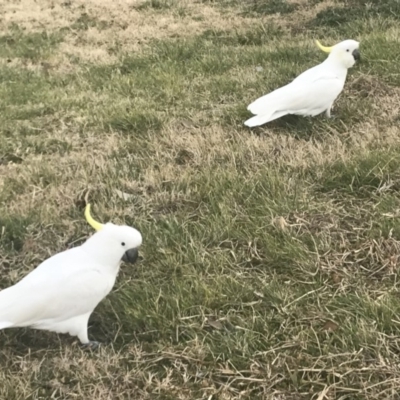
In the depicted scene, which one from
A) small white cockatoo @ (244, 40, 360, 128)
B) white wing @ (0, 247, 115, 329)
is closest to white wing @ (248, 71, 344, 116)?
small white cockatoo @ (244, 40, 360, 128)

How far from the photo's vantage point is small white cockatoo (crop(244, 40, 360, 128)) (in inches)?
161

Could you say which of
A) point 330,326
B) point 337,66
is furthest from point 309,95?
point 330,326

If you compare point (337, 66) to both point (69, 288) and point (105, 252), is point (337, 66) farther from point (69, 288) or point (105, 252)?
point (69, 288)

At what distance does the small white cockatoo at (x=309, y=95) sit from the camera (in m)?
4.08

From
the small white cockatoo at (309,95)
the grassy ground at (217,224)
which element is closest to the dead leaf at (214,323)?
the grassy ground at (217,224)

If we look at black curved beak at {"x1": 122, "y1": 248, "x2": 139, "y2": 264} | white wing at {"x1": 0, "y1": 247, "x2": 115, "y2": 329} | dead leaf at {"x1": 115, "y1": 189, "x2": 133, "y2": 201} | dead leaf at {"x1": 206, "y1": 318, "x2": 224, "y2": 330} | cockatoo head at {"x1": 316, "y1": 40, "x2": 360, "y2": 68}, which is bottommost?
dead leaf at {"x1": 115, "y1": 189, "x2": 133, "y2": 201}

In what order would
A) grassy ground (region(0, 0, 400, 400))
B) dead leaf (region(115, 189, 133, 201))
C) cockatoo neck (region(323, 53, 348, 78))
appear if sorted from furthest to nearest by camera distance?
cockatoo neck (region(323, 53, 348, 78)) < dead leaf (region(115, 189, 133, 201)) < grassy ground (region(0, 0, 400, 400))

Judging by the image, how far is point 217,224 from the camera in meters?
3.02

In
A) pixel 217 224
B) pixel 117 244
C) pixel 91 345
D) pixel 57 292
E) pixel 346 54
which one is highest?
pixel 346 54

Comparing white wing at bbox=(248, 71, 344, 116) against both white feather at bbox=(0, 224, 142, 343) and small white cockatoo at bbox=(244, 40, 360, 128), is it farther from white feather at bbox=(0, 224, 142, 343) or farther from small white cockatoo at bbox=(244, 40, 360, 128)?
white feather at bbox=(0, 224, 142, 343)

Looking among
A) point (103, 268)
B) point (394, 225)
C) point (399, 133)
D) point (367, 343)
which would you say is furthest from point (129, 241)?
point (399, 133)

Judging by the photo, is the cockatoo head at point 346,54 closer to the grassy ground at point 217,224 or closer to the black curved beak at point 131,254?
the grassy ground at point 217,224

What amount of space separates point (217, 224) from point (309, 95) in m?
1.48

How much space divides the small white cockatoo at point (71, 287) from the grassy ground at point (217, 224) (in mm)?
147
